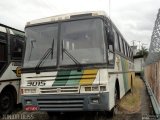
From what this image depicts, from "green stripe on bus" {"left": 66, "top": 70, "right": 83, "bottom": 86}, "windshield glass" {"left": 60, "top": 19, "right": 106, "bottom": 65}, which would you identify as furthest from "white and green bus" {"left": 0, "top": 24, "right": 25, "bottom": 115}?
"green stripe on bus" {"left": 66, "top": 70, "right": 83, "bottom": 86}

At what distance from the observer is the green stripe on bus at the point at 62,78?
724 cm

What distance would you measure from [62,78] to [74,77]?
1.09 feet

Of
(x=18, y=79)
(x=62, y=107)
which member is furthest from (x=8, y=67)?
(x=62, y=107)

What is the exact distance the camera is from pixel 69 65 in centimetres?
723

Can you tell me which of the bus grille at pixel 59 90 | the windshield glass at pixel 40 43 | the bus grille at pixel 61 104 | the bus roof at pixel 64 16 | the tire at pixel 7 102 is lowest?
the tire at pixel 7 102

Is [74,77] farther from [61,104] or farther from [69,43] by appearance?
[69,43]

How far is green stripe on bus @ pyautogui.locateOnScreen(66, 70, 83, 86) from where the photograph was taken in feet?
23.4

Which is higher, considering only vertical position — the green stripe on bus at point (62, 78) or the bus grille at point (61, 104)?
the green stripe on bus at point (62, 78)

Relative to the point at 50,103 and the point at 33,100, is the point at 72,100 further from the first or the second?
the point at 33,100

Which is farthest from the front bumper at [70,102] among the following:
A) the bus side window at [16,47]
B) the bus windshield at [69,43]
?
the bus side window at [16,47]

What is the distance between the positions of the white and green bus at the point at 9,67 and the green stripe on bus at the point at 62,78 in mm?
2784

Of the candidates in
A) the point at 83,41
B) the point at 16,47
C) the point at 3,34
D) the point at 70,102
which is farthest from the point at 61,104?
the point at 16,47

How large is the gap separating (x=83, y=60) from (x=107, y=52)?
65 cm

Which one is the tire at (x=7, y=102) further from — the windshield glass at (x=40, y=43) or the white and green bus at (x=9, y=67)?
the windshield glass at (x=40, y=43)
